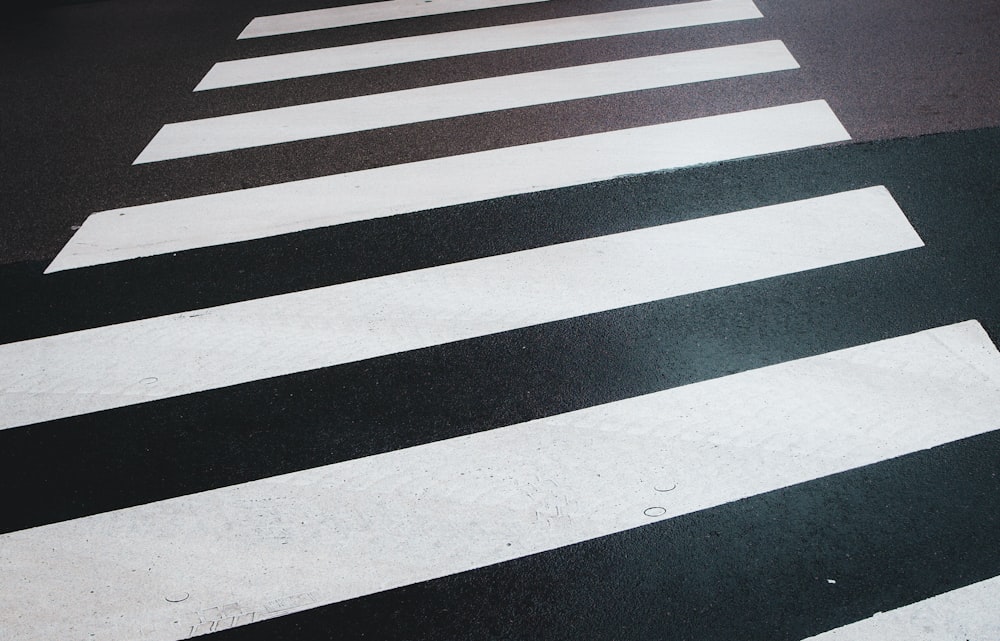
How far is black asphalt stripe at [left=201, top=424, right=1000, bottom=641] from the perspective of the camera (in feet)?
7.56

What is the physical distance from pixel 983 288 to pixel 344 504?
2.81 m

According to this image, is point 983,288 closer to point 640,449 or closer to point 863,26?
point 640,449

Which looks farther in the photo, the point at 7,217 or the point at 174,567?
the point at 7,217

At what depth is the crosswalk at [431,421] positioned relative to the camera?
2.44 m

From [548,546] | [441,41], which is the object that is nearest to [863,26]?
[441,41]

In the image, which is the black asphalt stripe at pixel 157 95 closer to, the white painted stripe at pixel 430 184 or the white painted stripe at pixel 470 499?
the white painted stripe at pixel 430 184

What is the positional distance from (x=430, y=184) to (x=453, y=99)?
1.17 metres

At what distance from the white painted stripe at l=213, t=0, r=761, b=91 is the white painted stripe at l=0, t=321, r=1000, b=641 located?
3.91 m

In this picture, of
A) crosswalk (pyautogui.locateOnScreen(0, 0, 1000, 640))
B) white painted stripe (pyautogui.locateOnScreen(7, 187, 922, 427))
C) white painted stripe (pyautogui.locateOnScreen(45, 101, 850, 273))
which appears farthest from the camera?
white painted stripe (pyautogui.locateOnScreen(45, 101, 850, 273))

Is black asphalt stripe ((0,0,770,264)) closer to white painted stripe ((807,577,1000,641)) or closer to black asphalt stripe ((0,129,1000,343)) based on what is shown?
black asphalt stripe ((0,129,1000,343))

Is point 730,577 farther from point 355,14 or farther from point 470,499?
point 355,14

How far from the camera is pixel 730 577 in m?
2.41

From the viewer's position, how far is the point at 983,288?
3506 mm

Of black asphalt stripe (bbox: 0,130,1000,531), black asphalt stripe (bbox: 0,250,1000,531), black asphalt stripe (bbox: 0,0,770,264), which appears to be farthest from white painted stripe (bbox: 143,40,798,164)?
black asphalt stripe (bbox: 0,250,1000,531)
